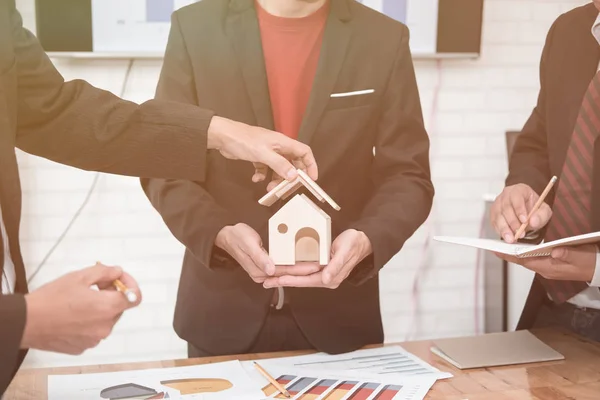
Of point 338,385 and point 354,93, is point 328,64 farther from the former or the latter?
point 338,385

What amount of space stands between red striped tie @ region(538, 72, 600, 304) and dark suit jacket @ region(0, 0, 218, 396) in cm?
93

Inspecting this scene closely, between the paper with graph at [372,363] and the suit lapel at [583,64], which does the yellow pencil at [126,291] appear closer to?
the paper with graph at [372,363]

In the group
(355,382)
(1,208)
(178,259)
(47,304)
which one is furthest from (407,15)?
(47,304)

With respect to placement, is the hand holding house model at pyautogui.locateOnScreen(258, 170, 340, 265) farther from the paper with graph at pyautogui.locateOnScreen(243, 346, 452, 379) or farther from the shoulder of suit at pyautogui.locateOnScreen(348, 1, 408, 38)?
the shoulder of suit at pyautogui.locateOnScreen(348, 1, 408, 38)

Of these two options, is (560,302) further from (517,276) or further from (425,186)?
(517,276)

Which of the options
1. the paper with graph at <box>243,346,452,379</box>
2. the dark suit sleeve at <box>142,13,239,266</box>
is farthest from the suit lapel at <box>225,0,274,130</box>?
the paper with graph at <box>243,346,452,379</box>

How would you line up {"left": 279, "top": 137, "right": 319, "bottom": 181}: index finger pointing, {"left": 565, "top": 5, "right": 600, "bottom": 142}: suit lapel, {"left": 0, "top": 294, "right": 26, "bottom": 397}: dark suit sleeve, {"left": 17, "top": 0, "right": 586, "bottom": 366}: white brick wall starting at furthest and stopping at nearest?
{"left": 17, "top": 0, "right": 586, "bottom": 366}: white brick wall
{"left": 565, "top": 5, "right": 600, "bottom": 142}: suit lapel
{"left": 279, "top": 137, "right": 319, "bottom": 181}: index finger pointing
{"left": 0, "top": 294, "right": 26, "bottom": 397}: dark suit sleeve

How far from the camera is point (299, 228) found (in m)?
1.48

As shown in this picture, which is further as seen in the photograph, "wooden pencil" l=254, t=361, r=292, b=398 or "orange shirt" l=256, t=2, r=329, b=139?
"orange shirt" l=256, t=2, r=329, b=139

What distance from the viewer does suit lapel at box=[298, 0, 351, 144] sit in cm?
174

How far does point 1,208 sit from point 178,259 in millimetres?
692

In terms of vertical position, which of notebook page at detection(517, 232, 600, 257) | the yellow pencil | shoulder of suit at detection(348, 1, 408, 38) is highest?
shoulder of suit at detection(348, 1, 408, 38)

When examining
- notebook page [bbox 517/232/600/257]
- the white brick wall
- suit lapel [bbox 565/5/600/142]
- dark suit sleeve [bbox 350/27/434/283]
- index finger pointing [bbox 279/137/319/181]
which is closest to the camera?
notebook page [bbox 517/232/600/257]

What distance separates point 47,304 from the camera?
3.44 feet
